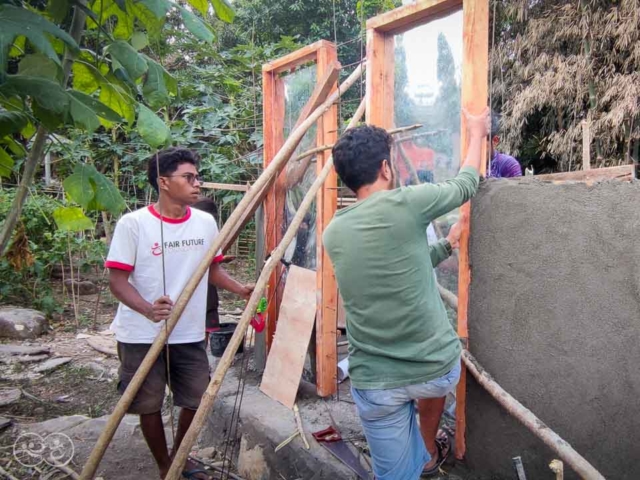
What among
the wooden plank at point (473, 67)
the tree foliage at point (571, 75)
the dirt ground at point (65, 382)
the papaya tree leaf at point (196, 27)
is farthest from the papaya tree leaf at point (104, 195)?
the tree foliage at point (571, 75)

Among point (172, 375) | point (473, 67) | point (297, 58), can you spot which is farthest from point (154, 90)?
point (297, 58)

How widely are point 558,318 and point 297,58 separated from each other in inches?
110

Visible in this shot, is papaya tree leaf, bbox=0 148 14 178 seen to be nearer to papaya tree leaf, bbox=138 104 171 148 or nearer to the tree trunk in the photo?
the tree trunk

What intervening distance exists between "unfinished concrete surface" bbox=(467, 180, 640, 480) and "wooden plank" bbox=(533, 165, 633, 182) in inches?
2.2

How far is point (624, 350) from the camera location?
6.99ft

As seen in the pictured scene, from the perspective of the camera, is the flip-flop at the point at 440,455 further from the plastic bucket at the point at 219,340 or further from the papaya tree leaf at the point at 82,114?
the plastic bucket at the point at 219,340

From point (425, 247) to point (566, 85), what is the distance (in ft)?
23.9

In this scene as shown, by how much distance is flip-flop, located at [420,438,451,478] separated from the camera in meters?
2.46

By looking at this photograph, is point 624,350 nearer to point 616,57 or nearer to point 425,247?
point 425,247

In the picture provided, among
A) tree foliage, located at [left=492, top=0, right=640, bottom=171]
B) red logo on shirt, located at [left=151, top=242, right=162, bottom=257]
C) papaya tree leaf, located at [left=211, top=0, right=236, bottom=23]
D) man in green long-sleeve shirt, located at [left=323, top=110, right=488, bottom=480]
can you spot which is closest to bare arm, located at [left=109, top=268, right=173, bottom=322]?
red logo on shirt, located at [left=151, top=242, right=162, bottom=257]

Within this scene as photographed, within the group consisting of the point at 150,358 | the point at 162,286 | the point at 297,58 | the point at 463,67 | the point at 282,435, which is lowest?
the point at 282,435

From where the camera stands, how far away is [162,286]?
2.65m

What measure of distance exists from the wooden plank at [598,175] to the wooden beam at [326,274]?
1592 millimetres

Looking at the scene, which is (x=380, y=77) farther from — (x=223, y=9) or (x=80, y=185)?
(x=80, y=185)
